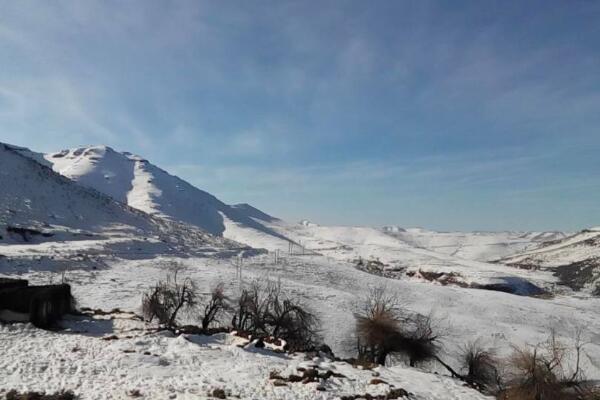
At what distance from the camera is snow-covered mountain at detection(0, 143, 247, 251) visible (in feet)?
253

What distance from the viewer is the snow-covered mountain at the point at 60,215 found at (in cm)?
7706

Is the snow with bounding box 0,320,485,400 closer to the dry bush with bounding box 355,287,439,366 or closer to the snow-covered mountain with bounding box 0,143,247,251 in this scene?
the dry bush with bounding box 355,287,439,366

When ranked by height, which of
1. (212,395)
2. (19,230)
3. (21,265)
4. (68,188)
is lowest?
(212,395)

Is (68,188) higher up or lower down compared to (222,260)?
higher up

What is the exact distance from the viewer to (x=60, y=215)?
94.0m

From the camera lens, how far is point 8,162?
110 m

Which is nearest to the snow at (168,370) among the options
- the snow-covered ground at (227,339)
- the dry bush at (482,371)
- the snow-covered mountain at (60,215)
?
the snow-covered ground at (227,339)

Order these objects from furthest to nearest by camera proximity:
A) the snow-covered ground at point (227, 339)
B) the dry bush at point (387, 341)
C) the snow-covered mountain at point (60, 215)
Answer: the snow-covered mountain at point (60, 215), the dry bush at point (387, 341), the snow-covered ground at point (227, 339)

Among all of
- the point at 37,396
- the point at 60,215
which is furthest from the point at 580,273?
the point at 37,396

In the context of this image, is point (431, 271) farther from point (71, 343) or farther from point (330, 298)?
point (71, 343)

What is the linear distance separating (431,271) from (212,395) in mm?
131697

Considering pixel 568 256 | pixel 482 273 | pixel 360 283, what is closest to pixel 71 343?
pixel 360 283

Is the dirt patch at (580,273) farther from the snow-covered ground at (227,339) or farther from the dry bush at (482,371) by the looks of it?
Result: the dry bush at (482,371)

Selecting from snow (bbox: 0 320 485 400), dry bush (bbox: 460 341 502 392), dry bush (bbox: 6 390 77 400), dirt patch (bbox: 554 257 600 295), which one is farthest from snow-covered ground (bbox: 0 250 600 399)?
dirt patch (bbox: 554 257 600 295)
